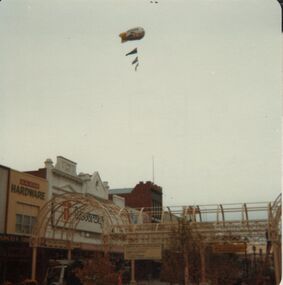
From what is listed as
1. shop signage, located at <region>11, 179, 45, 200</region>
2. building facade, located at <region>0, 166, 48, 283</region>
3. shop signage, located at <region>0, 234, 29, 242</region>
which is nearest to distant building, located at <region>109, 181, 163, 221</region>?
shop signage, located at <region>11, 179, 45, 200</region>

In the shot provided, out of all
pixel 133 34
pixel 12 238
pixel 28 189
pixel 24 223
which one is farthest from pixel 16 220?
pixel 133 34

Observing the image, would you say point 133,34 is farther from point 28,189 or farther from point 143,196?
point 143,196

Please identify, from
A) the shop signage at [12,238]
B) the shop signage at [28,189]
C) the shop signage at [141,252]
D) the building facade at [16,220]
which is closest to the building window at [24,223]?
the building facade at [16,220]

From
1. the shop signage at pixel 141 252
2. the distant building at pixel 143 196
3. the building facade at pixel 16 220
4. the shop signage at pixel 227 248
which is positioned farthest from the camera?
the distant building at pixel 143 196

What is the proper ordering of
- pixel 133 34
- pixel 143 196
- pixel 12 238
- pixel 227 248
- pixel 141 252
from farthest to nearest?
pixel 143 196
pixel 12 238
pixel 227 248
pixel 141 252
pixel 133 34

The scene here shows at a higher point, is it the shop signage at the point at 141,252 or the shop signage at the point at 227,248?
the shop signage at the point at 227,248

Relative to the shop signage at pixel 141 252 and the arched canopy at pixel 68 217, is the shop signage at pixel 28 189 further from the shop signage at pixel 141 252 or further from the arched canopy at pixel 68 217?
the shop signage at pixel 141 252
